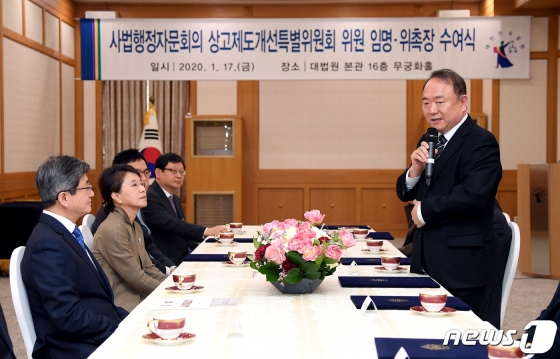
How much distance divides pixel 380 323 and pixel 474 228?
3.11 ft

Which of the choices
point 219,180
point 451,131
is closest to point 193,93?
point 219,180

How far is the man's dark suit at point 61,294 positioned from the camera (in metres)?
2.44

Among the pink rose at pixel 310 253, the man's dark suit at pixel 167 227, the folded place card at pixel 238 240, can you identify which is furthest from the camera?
the man's dark suit at pixel 167 227

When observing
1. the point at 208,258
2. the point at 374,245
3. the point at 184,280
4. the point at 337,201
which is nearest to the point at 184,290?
the point at 184,280

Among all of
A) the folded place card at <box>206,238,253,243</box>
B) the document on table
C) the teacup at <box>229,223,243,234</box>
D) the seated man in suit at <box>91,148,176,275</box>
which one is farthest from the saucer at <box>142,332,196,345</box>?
the teacup at <box>229,223,243,234</box>

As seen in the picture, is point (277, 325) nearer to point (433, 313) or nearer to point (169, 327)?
point (169, 327)

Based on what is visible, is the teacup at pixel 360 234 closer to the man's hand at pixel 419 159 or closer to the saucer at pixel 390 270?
the saucer at pixel 390 270

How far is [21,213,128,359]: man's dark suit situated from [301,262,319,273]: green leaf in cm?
75

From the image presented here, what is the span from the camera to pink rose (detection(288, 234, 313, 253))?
8.18ft

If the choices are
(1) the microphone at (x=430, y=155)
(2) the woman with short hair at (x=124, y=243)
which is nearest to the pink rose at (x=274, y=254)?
(1) the microphone at (x=430, y=155)

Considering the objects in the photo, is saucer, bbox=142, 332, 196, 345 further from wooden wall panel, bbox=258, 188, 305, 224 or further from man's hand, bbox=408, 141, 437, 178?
wooden wall panel, bbox=258, 188, 305, 224

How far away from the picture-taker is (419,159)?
9.70 ft

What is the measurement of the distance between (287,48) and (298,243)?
502 cm

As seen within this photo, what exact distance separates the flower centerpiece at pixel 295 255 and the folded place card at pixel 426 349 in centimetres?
64
